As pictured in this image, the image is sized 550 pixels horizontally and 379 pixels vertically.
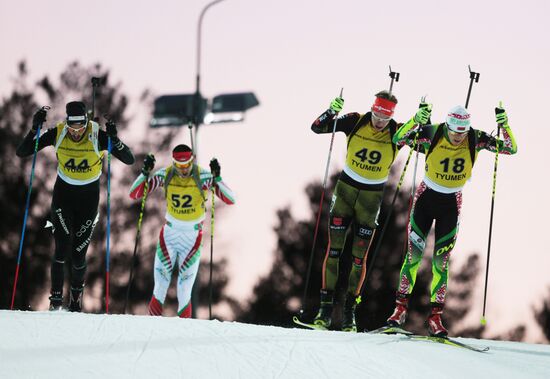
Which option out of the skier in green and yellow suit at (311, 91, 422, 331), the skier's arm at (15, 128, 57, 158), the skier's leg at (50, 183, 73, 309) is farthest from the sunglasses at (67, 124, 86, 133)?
the skier in green and yellow suit at (311, 91, 422, 331)

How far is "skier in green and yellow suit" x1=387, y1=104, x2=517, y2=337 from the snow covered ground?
0.70 metres

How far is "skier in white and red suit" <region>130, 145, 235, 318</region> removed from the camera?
11.0 metres

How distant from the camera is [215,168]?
11.0m

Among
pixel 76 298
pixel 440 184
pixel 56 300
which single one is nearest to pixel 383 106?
Answer: pixel 440 184

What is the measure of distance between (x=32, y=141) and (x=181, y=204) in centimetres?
180

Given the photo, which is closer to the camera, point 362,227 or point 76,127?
point 76,127

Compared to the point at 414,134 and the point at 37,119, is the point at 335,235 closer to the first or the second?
the point at 414,134

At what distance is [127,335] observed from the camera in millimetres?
8422

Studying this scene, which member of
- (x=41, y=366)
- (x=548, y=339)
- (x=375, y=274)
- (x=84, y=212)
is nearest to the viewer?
(x=41, y=366)

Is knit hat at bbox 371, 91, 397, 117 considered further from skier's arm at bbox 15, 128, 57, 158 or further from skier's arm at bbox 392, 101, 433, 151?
skier's arm at bbox 15, 128, 57, 158

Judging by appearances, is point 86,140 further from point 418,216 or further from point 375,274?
point 375,274

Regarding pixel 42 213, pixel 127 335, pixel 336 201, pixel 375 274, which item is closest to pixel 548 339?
pixel 375 274

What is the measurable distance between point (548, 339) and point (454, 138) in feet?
72.2

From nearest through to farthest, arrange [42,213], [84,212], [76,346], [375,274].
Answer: [76,346]
[84,212]
[42,213]
[375,274]
